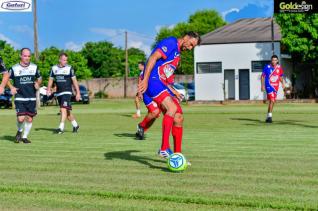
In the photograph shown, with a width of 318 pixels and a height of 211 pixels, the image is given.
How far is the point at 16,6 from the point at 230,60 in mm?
20166

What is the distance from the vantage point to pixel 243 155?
33.7 feet

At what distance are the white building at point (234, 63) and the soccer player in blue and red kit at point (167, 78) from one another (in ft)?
141

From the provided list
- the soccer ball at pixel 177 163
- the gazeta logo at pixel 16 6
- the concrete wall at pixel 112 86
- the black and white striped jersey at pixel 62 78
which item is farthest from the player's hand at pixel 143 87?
the concrete wall at pixel 112 86

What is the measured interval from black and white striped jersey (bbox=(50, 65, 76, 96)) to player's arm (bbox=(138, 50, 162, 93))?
26.9ft

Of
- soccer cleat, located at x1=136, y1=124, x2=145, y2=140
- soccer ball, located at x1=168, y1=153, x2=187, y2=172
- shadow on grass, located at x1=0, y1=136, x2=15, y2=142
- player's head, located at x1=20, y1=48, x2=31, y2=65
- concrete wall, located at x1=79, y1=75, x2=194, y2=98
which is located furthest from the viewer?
concrete wall, located at x1=79, y1=75, x2=194, y2=98

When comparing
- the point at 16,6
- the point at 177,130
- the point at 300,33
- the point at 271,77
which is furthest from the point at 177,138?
the point at 300,33

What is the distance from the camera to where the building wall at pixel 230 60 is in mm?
52562

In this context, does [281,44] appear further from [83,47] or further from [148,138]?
[83,47]

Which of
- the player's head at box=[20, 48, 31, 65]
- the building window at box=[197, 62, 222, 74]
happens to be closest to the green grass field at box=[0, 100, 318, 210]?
the player's head at box=[20, 48, 31, 65]

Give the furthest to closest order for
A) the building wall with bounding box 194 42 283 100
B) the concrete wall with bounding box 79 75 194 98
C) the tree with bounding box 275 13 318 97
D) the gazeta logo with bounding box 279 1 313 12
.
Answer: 1. the concrete wall with bounding box 79 75 194 98
2. the building wall with bounding box 194 42 283 100
3. the tree with bounding box 275 13 318 97
4. the gazeta logo with bounding box 279 1 313 12

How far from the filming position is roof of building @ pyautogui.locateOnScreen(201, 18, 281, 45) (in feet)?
174

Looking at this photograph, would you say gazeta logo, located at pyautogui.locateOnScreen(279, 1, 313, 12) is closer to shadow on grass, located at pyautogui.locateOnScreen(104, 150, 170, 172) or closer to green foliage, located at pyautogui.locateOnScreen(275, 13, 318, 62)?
green foliage, located at pyautogui.locateOnScreen(275, 13, 318, 62)

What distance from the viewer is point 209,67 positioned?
5494cm

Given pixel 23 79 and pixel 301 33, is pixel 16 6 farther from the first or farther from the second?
pixel 23 79
